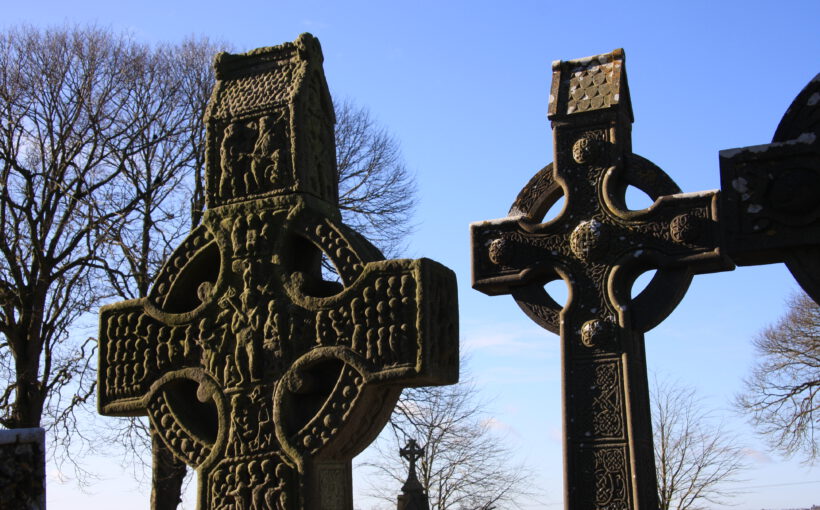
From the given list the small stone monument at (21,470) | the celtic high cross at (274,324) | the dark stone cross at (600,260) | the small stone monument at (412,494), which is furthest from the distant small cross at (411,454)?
the small stone monument at (21,470)

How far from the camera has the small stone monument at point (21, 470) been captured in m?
3.85

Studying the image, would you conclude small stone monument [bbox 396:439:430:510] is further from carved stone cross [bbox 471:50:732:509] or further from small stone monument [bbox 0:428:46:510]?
small stone monument [bbox 0:428:46:510]

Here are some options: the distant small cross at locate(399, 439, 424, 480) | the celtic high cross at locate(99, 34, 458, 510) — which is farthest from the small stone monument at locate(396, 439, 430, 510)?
the celtic high cross at locate(99, 34, 458, 510)

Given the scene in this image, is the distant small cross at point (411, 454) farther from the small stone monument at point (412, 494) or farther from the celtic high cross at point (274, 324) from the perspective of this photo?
the celtic high cross at point (274, 324)

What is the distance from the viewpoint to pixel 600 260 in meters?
8.18

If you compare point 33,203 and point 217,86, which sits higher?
point 33,203

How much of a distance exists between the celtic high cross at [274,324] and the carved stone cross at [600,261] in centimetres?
342

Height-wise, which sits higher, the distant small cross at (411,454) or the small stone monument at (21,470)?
the distant small cross at (411,454)

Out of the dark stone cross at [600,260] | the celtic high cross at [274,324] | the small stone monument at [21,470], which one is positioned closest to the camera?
the small stone monument at [21,470]

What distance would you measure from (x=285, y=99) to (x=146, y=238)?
35.8 feet

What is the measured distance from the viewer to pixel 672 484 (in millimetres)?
16344

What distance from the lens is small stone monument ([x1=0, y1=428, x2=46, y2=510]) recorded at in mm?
3850

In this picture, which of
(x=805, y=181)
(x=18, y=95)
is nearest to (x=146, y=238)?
(x=18, y=95)

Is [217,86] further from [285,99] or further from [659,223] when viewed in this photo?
[659,223]
